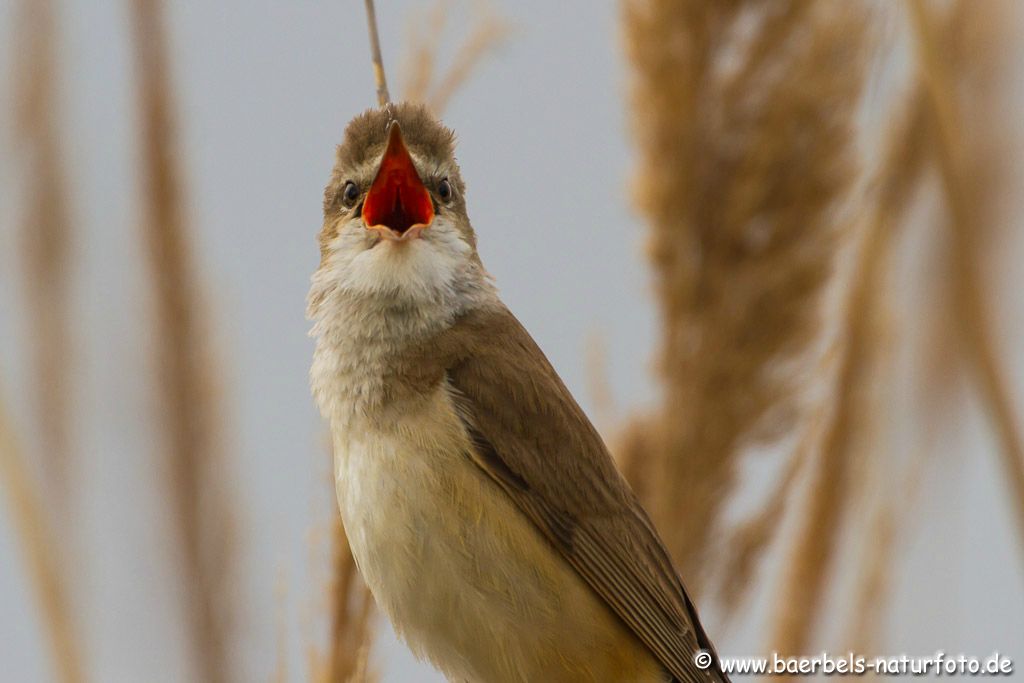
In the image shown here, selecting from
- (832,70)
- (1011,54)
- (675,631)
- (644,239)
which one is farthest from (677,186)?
(675,631)

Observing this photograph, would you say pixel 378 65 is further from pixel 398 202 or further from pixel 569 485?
pixel 569 485

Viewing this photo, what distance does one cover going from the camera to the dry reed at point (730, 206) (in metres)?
2.61

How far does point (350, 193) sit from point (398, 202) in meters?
0.16

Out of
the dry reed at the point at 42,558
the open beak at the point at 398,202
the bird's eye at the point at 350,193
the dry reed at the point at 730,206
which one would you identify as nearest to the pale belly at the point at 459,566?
the dry reed at the point at 730,206

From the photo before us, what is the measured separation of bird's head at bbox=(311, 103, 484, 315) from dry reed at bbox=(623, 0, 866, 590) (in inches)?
18.8

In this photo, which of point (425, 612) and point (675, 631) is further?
point (675, 631)

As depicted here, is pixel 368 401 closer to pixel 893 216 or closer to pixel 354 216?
pixel 354 216

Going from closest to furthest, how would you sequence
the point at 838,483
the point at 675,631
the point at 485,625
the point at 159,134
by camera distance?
the point at 159,134 → the point at 838,483 → the point at 485,625 → the point at 675,631

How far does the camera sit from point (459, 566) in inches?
93.7

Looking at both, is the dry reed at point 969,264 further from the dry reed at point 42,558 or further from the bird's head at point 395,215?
the dry reed at point 42,558

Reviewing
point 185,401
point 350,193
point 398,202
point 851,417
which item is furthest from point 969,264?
point 350,193

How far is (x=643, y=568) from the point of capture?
2.65 m

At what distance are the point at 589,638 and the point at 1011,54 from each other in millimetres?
1503

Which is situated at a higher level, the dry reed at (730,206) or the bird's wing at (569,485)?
the dry reed at (730,206)
